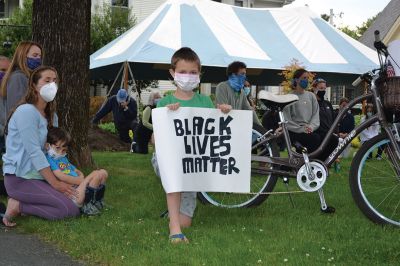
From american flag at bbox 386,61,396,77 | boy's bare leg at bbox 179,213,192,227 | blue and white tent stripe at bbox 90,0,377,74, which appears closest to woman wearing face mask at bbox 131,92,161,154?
blue and white tent stripe at bbox 90,0,377,74

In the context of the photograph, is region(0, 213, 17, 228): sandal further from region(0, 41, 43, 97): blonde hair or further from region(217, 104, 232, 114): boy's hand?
region(217, 104, 232, 114): boy's hand

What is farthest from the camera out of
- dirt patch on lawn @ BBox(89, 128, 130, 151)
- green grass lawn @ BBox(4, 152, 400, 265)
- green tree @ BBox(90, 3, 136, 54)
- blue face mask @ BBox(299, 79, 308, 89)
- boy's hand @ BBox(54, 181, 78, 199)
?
green tree @ BBox(90, 3, 136, 54)

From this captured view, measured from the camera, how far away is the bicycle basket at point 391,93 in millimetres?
4840

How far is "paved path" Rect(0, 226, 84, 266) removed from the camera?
4.10 m

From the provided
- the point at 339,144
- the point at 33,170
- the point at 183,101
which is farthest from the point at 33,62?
the point at 339,144

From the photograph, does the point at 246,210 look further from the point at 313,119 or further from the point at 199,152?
the point at 313,119

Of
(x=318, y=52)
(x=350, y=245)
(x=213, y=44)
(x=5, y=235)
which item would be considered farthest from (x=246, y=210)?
(x=318, y=52)

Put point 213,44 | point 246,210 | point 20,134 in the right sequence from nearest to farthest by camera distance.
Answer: point 20,134, point 246,210, point 213,44

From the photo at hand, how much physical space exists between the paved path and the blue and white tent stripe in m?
8.72

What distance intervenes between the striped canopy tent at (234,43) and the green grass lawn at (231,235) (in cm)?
789

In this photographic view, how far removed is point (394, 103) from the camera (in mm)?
4852

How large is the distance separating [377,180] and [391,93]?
3.64ft

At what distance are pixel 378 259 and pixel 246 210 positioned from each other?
1.90 m

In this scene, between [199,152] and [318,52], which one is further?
[318,52]
